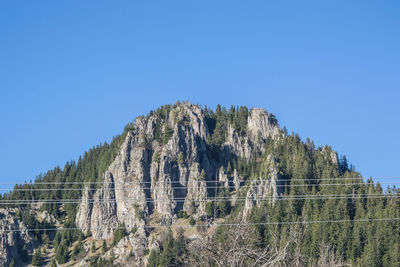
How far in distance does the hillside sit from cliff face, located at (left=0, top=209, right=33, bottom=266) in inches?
9.2

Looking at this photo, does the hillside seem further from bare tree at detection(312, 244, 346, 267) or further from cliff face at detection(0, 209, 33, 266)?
bare tree at detection(312, 244, 346, 267)

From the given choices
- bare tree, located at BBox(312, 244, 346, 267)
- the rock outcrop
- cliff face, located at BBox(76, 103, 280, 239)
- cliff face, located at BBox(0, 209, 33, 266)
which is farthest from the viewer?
cliff face, located at BBox(0, 209, 33, 266)

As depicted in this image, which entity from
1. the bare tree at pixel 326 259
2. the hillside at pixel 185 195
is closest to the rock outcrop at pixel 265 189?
the hillside at pixel 185 195

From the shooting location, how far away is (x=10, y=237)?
168 meters

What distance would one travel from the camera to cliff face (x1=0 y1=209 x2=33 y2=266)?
16300cm

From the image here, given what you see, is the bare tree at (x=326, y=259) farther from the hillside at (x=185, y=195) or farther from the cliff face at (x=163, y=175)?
the cliff face at (x=163, y=175)

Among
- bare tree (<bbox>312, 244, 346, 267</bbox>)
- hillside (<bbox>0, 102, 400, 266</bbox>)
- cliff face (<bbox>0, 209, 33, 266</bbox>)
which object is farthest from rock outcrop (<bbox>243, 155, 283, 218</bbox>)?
bare tree (<bbox>312, 244, 346, 267</bbox>)

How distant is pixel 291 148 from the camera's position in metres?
176

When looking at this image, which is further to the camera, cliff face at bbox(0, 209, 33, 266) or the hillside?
cliff face at bbox(0, 209, 33, 266)

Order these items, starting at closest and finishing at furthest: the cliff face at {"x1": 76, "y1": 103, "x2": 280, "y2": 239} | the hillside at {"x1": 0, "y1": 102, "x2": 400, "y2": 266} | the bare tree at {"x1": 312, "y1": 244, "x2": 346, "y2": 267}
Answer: the bare tree at {"x1": 312, "y1": 244, "x2": 346, "y2": 267}
the hillside at {"x1": 0, "y1": 102, "x2": 400, "y2": 266}
the cliff face at {"x1": 76, "y1": 103, "x2": 280, "y2": 239}

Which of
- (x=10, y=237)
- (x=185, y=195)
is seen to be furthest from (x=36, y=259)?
(x=185, y=195)

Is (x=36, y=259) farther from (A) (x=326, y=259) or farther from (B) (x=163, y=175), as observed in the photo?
(A) (x=326, y=259)

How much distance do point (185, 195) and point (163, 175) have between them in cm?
640

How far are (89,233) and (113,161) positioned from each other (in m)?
17.6
